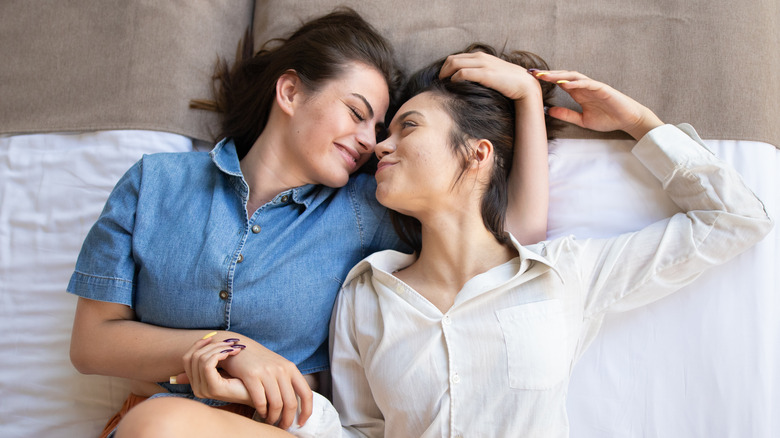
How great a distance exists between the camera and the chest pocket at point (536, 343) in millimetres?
1199

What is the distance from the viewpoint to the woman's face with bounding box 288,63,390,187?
4.73ft

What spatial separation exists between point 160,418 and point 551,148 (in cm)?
120

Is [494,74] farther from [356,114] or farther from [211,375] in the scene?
[211,375]

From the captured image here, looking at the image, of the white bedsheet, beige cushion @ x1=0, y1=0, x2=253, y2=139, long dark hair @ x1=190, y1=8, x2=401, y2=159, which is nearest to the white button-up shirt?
the white bedsheet

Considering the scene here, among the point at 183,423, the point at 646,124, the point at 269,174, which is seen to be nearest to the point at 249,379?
the point at 183,423

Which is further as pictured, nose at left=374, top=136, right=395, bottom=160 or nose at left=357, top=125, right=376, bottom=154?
nose at left=357, top=125, right=376, bottom=154

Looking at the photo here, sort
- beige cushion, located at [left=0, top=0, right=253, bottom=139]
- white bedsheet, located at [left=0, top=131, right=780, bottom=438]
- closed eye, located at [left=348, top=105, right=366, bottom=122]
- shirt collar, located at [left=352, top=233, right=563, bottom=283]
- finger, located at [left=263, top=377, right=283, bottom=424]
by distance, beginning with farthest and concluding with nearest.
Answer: beige cushion, located at [left=0, top=0, right=253, bottom=139]
closed eye, located at [left=348, top=105, right=366, bottom=122]
white bedsheet, located at [left=0, top=131, right=780, bottom=438]
shirt collar, located at [left=352, top=233, right=563, bottom=283]
finger, located at [left=263, top=377, right=283, bottom=424]

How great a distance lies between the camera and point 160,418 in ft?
3.47

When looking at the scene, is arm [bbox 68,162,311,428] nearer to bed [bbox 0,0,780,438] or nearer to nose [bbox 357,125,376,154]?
bed [bbox 0,0,780,438]

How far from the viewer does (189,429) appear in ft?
3.49

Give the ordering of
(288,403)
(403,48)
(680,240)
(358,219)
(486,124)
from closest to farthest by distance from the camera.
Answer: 1. (288,403)
2. (680,240)
3. (486,124)
4. (358,219)
5. (403,48)

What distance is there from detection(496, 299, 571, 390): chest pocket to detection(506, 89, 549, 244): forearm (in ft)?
0.83

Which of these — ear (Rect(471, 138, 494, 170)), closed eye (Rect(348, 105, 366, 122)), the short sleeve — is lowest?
the short sleeve

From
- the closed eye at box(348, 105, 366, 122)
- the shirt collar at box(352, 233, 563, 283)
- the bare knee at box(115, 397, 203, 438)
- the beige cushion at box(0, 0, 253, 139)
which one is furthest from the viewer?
the beige cushion at box(0, 0, 253, 139)
